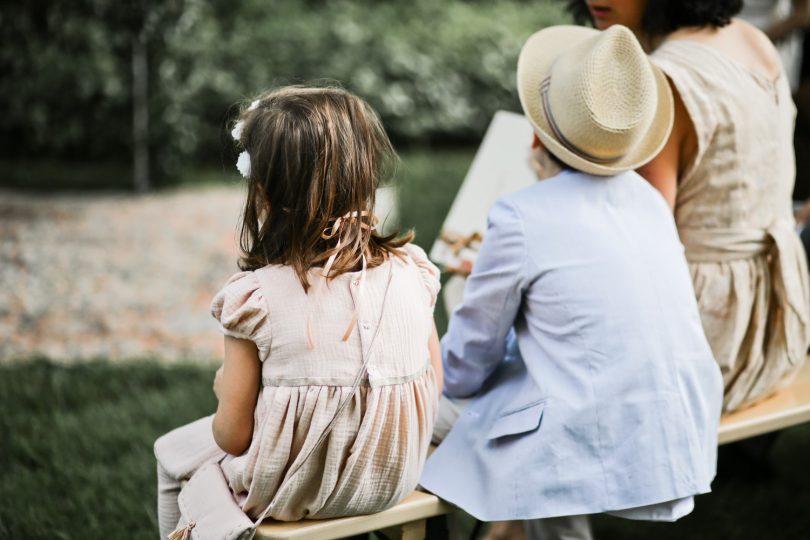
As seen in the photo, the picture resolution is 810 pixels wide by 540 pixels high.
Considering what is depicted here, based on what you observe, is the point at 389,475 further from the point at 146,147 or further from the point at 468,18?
the point at 468,18

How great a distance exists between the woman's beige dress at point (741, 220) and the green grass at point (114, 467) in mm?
832

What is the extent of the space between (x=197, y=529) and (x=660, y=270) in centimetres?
118

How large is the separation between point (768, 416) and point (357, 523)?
Result: 4.07 feet

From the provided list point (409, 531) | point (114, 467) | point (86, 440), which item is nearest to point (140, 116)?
point (86, 440)

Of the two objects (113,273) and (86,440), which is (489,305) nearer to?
(86,440)

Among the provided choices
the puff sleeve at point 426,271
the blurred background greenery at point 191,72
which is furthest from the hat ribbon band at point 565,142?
the blurred background greenery at point 191,72

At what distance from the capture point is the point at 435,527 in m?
2.26

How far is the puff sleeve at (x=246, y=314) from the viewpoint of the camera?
1.85 metres

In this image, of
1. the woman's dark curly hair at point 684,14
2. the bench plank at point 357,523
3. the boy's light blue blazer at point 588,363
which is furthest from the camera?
the woman's dark curly hair at point 684,14

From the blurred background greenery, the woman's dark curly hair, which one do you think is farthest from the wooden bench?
the blurred background greenery

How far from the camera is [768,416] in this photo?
258cm

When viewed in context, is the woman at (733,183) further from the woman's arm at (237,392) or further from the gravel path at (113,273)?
the gravel path at (113,273)

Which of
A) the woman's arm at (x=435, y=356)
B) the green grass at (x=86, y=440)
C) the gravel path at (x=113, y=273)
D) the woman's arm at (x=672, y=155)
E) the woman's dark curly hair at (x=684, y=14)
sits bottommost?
the gravel path at (x=113, y=273)

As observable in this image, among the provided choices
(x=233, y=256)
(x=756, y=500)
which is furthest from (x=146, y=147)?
(x=756, y=500)
